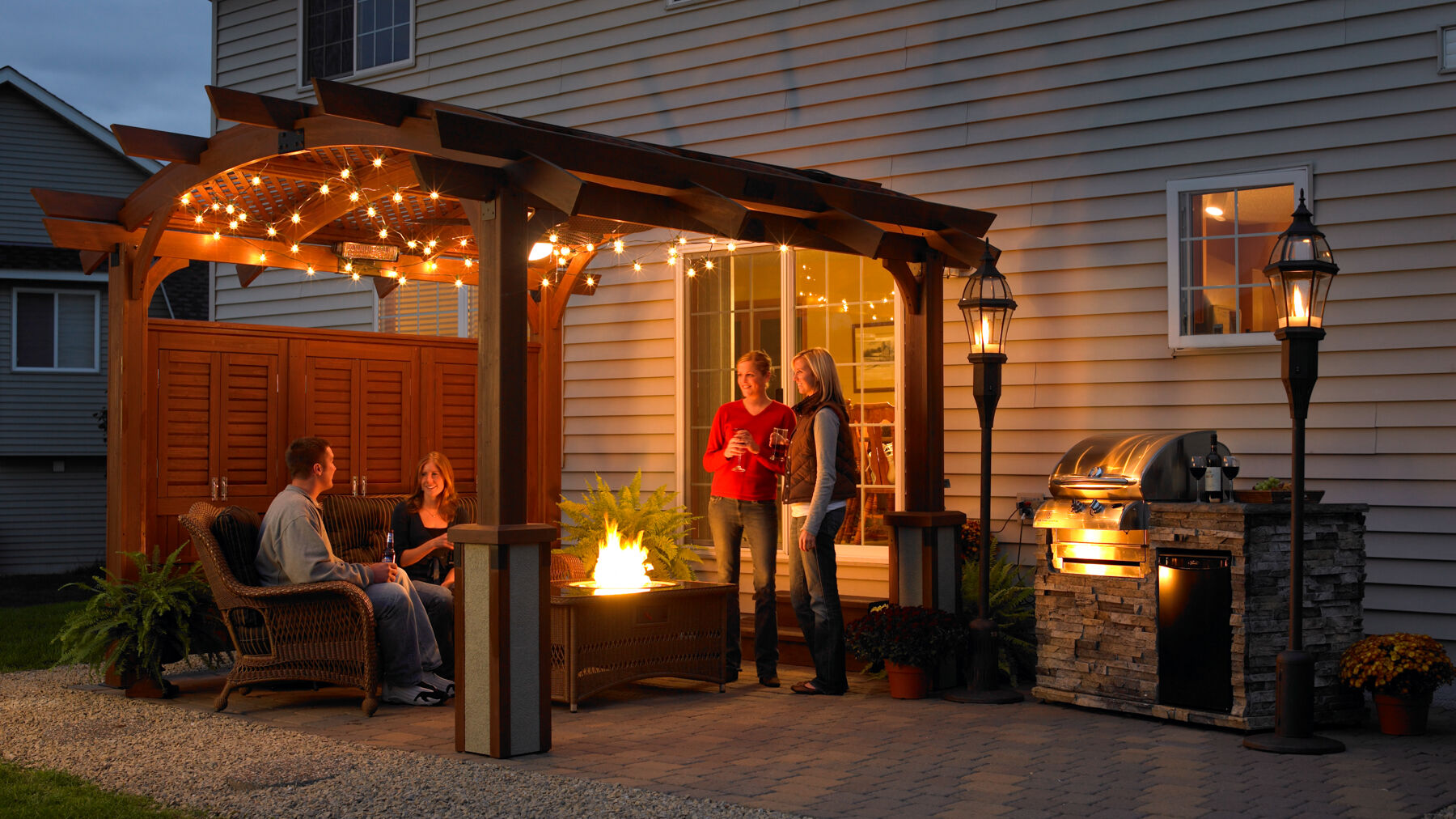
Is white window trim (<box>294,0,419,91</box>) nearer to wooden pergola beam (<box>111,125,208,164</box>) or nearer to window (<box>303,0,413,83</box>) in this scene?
window (<box>303,0,413,83</box>)

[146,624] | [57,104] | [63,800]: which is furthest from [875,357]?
[57,104]

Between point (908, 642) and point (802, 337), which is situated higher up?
point (802, 337)

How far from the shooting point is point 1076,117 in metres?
7.64

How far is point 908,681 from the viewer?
261 inches

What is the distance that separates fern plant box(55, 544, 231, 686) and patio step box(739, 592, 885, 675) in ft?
9.67

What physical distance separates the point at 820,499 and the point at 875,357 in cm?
207

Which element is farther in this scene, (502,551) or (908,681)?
(908,681)

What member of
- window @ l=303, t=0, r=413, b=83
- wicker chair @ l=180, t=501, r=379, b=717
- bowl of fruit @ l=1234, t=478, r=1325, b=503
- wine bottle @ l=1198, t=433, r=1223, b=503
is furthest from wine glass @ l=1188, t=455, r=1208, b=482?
window @ l=303, t=0, r=413, b=83

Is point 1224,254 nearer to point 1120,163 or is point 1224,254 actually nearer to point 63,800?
point 1120,163

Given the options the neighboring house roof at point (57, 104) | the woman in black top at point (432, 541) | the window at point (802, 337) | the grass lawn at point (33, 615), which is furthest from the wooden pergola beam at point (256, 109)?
the neighboring house roof at point (57, 104)

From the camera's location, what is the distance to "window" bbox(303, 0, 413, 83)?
11.1 meters

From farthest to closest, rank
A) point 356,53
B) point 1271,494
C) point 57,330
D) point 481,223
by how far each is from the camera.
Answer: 1. point 57,330
2. point 356,53
3. point 1271,494
4. point 481,223

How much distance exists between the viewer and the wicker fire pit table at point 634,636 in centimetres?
630

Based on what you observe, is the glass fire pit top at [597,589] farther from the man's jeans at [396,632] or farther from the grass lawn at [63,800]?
the grass lawn at [63,800]
